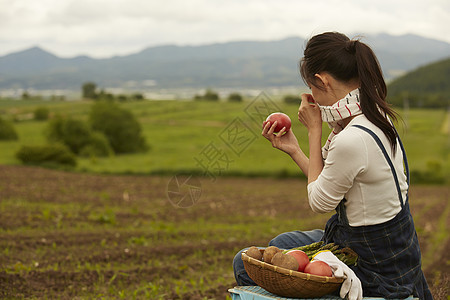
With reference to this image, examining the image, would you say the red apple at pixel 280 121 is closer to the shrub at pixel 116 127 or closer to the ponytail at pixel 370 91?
the ponytail at pixel 370 91

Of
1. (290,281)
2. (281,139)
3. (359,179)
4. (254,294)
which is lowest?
(254,294)

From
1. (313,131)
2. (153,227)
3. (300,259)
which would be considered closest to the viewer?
(300,259)

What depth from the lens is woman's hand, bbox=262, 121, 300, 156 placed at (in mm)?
3332

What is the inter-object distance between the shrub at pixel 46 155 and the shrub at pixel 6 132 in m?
22.4

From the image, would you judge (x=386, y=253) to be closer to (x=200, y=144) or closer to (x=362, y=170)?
(x=362, y=170)

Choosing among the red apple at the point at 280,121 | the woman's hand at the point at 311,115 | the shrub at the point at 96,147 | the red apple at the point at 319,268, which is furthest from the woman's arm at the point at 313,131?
the shrub at the point at 96,147

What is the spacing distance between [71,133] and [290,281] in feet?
138

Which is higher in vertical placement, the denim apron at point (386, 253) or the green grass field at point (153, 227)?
the denim apron at point (386, 253)

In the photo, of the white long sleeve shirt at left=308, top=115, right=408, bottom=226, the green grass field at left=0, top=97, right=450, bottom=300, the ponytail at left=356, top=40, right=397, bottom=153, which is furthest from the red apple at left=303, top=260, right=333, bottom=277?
the green grass field at left=0, top=97, right=450, bottom=300

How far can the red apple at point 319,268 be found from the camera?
2758mm

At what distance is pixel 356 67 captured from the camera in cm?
291

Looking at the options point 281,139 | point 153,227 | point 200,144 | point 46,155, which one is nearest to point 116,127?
point 200,144

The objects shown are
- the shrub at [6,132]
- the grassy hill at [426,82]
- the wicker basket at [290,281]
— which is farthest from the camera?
the grassy hill at [426,82]

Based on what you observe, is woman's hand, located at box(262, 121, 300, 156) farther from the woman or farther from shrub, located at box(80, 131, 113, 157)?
shrub, located at box(80, 131, 113, 157)
